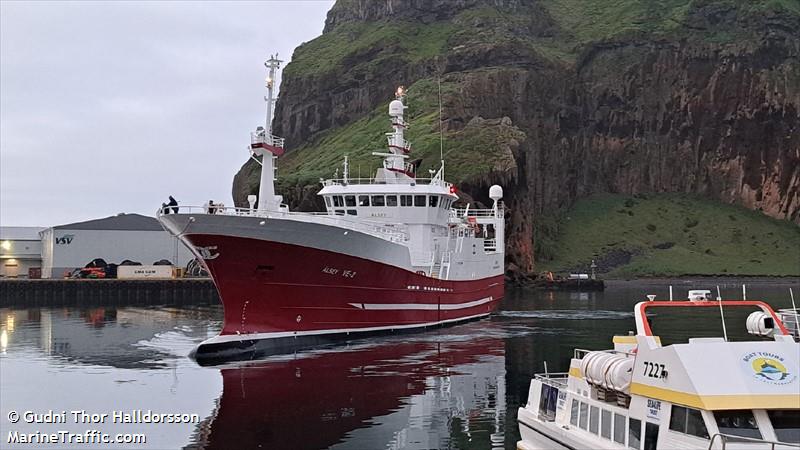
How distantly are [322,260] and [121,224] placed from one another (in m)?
62.6

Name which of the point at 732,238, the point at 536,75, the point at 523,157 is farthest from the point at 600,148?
the point at 523,157

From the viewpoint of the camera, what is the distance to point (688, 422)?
37.5ft

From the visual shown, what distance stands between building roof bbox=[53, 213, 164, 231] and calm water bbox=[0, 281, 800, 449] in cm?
4074

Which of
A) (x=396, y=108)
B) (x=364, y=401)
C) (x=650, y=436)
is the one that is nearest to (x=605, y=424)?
(x=650, y=436)

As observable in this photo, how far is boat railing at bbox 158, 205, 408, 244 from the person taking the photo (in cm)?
3038

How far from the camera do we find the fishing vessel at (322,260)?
30.7 metres

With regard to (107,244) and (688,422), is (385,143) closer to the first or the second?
(107,244)

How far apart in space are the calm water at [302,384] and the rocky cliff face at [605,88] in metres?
101

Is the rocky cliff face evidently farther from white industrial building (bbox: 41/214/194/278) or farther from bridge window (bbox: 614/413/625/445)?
bridge window (bbox: 614/413/625/445)

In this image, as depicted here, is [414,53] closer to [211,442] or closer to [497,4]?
[497,4]

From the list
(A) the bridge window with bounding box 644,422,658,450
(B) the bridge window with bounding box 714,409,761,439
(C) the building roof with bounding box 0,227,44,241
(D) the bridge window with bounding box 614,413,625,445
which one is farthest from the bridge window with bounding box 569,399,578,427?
(C) the building roof with bounding box 0,227,44,241

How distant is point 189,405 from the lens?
2197cm

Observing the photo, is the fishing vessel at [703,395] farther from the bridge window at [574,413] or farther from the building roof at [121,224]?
the building roof at [121,224]

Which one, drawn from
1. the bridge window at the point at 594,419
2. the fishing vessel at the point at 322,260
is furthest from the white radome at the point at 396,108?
the bridge window at the point at 594,419
